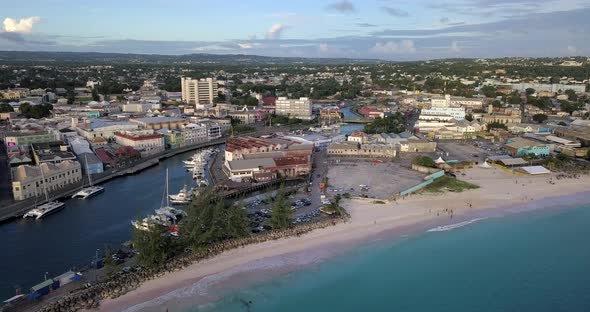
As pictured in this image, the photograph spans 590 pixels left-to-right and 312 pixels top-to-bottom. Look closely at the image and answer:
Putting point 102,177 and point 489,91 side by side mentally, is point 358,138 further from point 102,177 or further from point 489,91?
point 489,91

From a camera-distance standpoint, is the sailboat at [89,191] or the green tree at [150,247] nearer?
the green tree at [150,247]

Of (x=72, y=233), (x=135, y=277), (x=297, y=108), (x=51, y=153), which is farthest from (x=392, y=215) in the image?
(x=297, y=108)

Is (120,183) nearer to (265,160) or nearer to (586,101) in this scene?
(265,160)

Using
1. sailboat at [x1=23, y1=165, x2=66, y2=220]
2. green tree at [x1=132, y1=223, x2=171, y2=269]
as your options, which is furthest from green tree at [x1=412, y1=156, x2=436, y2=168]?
sailboat at [x1=23, y1=165, x2=66, y2=220]

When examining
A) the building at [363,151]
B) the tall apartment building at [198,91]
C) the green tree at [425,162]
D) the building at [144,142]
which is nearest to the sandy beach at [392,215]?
the green tree at [425,162]

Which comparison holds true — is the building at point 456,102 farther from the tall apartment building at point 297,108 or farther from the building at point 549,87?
the building at point 549,87

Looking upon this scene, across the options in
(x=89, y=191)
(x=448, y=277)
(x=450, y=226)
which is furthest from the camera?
(x=89, y=191)

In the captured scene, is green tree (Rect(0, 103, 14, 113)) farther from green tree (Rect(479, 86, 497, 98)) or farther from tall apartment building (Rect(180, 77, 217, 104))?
green tree (Rect(479, 86, 497, 98))
